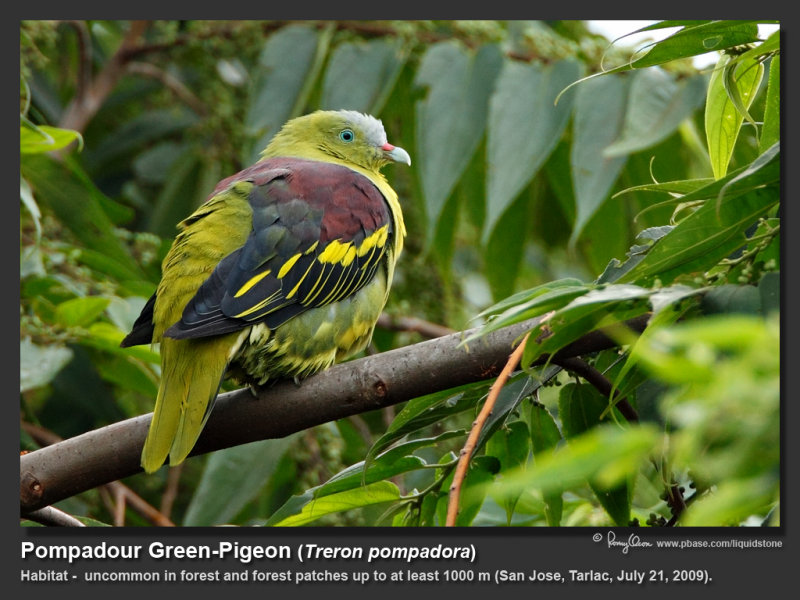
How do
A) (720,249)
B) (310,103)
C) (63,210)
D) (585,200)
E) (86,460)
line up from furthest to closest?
(310,103) → (63,210) → (585,200) → (86,460) → (720,249)

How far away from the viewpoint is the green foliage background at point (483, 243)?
1336 mm

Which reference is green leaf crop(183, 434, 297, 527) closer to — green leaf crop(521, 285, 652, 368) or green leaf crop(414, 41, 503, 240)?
green leaf crop(414, 41, 503, 240)

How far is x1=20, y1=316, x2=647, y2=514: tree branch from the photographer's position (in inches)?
74.4

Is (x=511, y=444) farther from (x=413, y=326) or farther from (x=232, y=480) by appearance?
(x=413, y=326)

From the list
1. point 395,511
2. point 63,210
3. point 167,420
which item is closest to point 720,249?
point 395,511

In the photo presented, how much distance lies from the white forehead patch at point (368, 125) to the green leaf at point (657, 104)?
98 centimetres

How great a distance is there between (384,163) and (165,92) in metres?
2.20

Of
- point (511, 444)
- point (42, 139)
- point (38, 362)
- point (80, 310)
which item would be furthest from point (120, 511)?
point (511, 444)

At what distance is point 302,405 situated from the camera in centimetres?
220

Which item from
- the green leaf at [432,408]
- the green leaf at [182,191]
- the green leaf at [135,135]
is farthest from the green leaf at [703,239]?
the green leaf at [135,135]

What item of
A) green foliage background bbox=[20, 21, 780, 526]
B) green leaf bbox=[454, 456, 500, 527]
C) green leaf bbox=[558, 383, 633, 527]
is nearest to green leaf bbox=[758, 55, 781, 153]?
green foliage background bbox=[20, 21, 780, 526]

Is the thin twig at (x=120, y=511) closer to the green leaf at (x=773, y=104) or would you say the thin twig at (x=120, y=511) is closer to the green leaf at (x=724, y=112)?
the green leaf at (x=724, y=112)

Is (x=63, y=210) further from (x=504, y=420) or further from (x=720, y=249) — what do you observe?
(x=720, y=249)

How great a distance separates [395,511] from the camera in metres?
2.03
